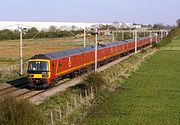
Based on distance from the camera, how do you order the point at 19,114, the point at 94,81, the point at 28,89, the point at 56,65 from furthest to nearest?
the point at 56,65
the point at 28,89
the point at 94,81
the point at 19,114

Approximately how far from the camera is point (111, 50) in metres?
54.1

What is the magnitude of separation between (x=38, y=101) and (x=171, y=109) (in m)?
8.09

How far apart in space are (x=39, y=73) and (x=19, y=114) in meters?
Result: 15.4

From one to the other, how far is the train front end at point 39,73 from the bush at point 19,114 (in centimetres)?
1462

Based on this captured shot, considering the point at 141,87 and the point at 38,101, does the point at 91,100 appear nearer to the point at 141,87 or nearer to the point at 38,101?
the point at 38,101

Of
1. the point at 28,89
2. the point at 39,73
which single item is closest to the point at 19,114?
the point at 39,73

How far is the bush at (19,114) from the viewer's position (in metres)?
12.9

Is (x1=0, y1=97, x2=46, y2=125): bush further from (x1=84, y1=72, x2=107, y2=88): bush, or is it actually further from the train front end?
the train front end

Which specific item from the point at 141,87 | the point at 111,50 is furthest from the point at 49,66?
the point at 111,50

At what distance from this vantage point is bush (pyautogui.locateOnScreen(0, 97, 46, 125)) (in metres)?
12.9

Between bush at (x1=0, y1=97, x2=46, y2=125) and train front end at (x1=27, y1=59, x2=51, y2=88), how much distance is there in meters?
14.6

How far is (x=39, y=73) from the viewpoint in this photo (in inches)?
1115

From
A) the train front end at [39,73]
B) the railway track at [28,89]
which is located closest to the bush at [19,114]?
the railway track at [28,89]

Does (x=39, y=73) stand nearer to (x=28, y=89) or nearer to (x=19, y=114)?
(x=28, y=89)
